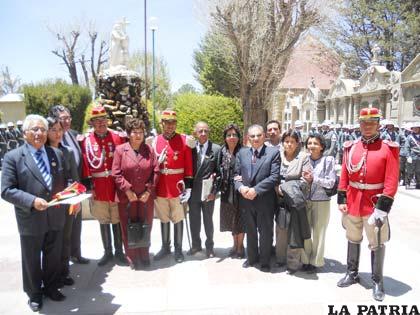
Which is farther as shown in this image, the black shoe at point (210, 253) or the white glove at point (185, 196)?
the black shoe at point (210, 253)

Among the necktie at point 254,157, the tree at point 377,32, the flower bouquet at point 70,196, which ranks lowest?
the flower bouquet at point 70,196

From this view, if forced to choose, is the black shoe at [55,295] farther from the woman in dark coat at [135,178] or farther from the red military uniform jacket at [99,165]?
the red military uniform jacket at [99,165]

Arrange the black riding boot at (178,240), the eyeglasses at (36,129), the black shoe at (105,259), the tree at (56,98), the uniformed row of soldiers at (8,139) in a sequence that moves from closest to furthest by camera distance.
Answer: the eyeglasses at (36,129)
the black shoe at (105,259)
the black riding boot at (178,240)
the uniformed row of soldiers at (8,139)
the tree at (56,98)

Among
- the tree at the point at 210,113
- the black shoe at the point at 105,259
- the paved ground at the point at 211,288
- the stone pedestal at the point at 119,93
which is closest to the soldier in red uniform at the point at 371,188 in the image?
the paved ground at the point at 211,288

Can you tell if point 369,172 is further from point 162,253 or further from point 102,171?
point 102,171

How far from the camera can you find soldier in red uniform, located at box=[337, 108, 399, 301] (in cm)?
370

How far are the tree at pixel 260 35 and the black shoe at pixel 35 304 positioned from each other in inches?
370

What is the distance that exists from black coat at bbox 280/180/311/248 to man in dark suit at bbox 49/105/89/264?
2.44 meters

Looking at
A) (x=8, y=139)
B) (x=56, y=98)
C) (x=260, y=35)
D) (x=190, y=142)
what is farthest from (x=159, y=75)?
(x=190, y=142)

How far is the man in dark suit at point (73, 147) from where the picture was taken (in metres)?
Answer: 4.41

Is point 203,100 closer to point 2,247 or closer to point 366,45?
point 2,247

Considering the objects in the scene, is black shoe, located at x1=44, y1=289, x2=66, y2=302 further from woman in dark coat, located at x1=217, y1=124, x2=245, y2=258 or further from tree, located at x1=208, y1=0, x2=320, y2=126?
tree, located at x1=208, y1=0, x2=320, y2=126

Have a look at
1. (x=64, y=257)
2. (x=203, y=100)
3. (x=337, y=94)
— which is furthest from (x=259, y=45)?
(x=337, y=94)

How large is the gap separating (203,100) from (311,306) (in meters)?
7.89
